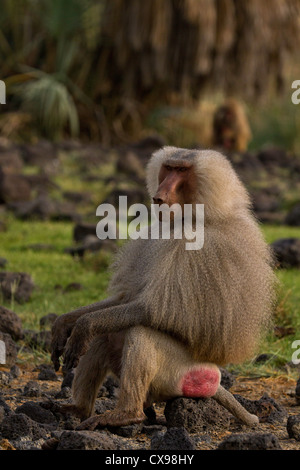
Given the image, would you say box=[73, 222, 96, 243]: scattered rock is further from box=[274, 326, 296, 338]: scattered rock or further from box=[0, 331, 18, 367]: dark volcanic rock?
box=[0, 331, 18, 367]: dark volcanic rock

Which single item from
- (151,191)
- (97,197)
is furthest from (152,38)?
(151,191)

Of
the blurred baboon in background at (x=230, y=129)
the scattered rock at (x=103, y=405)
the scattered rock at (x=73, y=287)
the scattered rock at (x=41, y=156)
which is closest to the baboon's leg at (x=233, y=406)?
the scattered rock at (x=103, y=405)

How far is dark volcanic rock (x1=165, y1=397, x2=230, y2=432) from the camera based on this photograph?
4.08m

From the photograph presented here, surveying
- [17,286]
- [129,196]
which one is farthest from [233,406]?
[129,196]

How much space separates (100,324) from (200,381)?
1.78ft

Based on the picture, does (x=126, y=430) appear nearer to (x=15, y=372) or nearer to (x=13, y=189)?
(x=15, y=372)

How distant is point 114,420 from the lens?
3.85 m

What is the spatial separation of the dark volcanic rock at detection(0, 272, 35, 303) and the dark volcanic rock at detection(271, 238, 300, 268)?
97.3 inches

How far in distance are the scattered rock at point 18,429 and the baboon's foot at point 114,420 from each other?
21 cm

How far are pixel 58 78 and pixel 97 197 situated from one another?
250 inches

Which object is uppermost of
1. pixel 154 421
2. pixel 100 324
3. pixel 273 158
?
pixel 273 158

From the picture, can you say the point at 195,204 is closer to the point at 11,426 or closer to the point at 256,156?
the point at 11,426

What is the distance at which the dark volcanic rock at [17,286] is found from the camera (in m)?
6.83

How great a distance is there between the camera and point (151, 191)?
4.29 m
